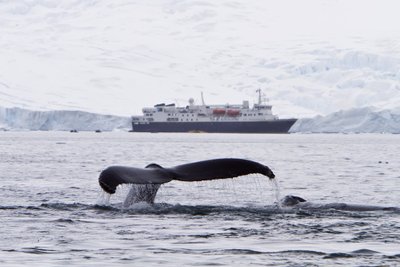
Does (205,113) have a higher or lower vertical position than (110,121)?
higher

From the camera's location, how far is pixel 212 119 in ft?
428

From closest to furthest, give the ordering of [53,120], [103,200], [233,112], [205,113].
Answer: [103,200]
[53,120]
[233,112]
[205,113]

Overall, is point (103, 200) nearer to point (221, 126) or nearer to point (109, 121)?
point (109, 121)

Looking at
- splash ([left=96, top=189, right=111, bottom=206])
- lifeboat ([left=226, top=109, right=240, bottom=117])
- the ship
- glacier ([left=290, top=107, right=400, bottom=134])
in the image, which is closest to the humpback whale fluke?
splash ([left=96, top=189, right=111, bottom=206])

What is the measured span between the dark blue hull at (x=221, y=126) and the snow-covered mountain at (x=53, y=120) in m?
10.4

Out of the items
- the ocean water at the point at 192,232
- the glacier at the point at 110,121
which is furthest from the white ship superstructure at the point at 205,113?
the ocean water at the point at 192,232

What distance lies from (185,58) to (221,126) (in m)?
29.0

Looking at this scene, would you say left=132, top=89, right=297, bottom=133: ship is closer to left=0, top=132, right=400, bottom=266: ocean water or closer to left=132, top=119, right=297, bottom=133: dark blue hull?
left=132, top=119, right=297, bottom=133: dark blue hull

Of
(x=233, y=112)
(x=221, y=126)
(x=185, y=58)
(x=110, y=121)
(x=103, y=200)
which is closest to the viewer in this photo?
(x=103, y=200)

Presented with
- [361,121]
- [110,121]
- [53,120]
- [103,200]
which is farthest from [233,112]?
[103,200]

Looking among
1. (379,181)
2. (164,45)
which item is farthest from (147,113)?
(379,181)

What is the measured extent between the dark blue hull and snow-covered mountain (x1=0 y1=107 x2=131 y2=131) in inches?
408

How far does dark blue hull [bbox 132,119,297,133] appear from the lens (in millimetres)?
129000

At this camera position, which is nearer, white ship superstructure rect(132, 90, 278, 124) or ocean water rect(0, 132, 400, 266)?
ocean water rect(0, 132, 400, 266)
